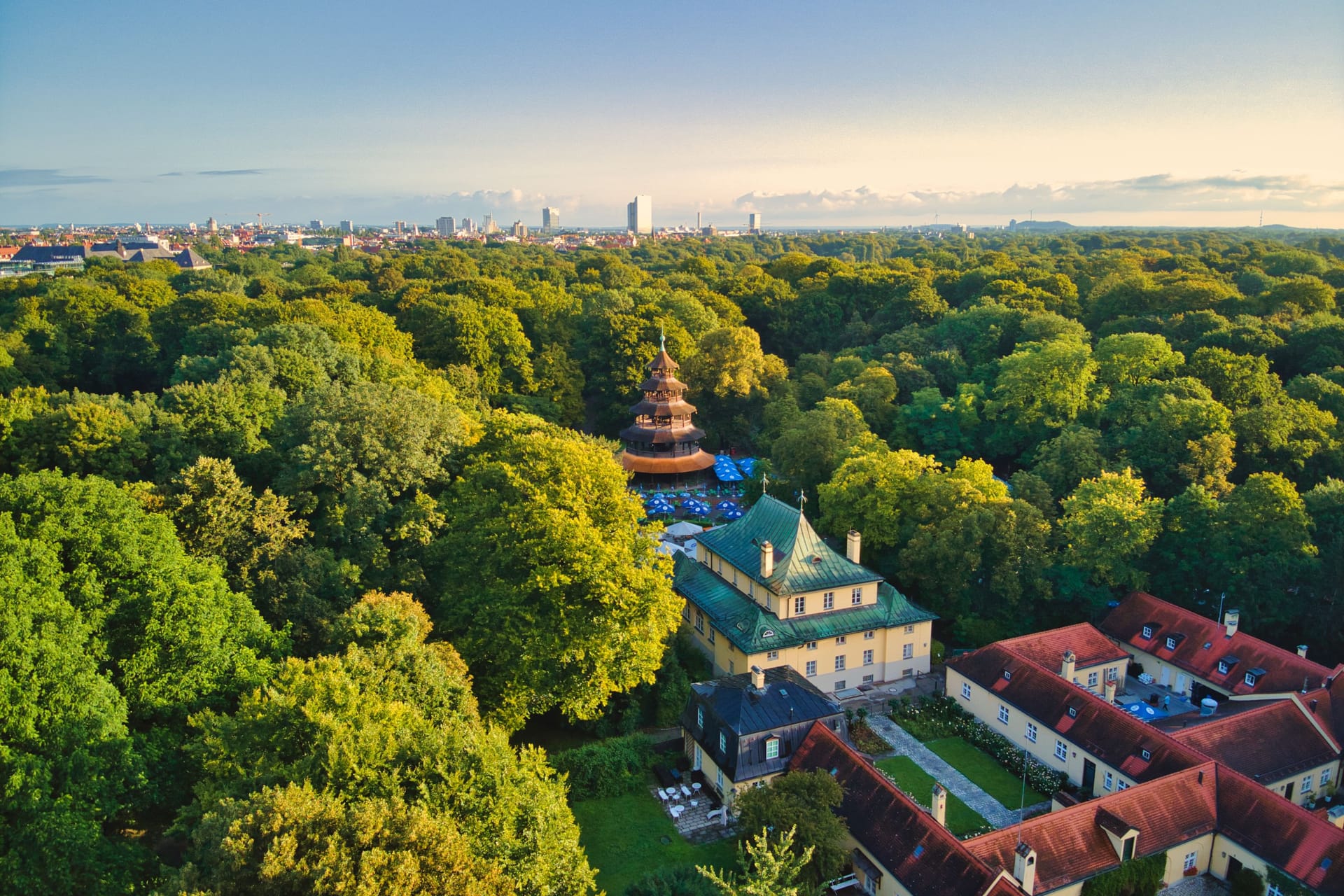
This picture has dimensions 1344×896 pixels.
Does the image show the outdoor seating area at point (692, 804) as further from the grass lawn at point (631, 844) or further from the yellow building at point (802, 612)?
the yellow building at point (802, 612)

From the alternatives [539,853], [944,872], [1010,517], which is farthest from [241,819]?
[1010,517]

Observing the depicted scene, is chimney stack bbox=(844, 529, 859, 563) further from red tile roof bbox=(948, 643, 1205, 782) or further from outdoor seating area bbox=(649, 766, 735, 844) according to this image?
outdoor seating area bbox=(649, 766, 735, 844)

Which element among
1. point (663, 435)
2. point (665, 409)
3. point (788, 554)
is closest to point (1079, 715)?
point (788, 554)

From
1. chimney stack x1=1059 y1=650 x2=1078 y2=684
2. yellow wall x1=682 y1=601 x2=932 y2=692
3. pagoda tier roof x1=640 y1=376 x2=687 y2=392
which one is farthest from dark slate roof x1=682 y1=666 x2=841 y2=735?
pagoda tier roof x1=640 y1=376 x2=687 y2=392

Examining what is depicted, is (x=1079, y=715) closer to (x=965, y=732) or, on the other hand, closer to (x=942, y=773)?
(x=965, y=732)

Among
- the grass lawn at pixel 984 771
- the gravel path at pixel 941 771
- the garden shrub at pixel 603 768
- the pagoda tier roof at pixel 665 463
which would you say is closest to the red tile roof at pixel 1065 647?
the grass lawn at pixel 984 771

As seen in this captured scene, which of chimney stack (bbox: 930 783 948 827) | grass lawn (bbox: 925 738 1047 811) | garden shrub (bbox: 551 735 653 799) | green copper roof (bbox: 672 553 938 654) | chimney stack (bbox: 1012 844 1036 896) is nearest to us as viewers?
chimney stack (bbox: 1012 844 1036 896)
